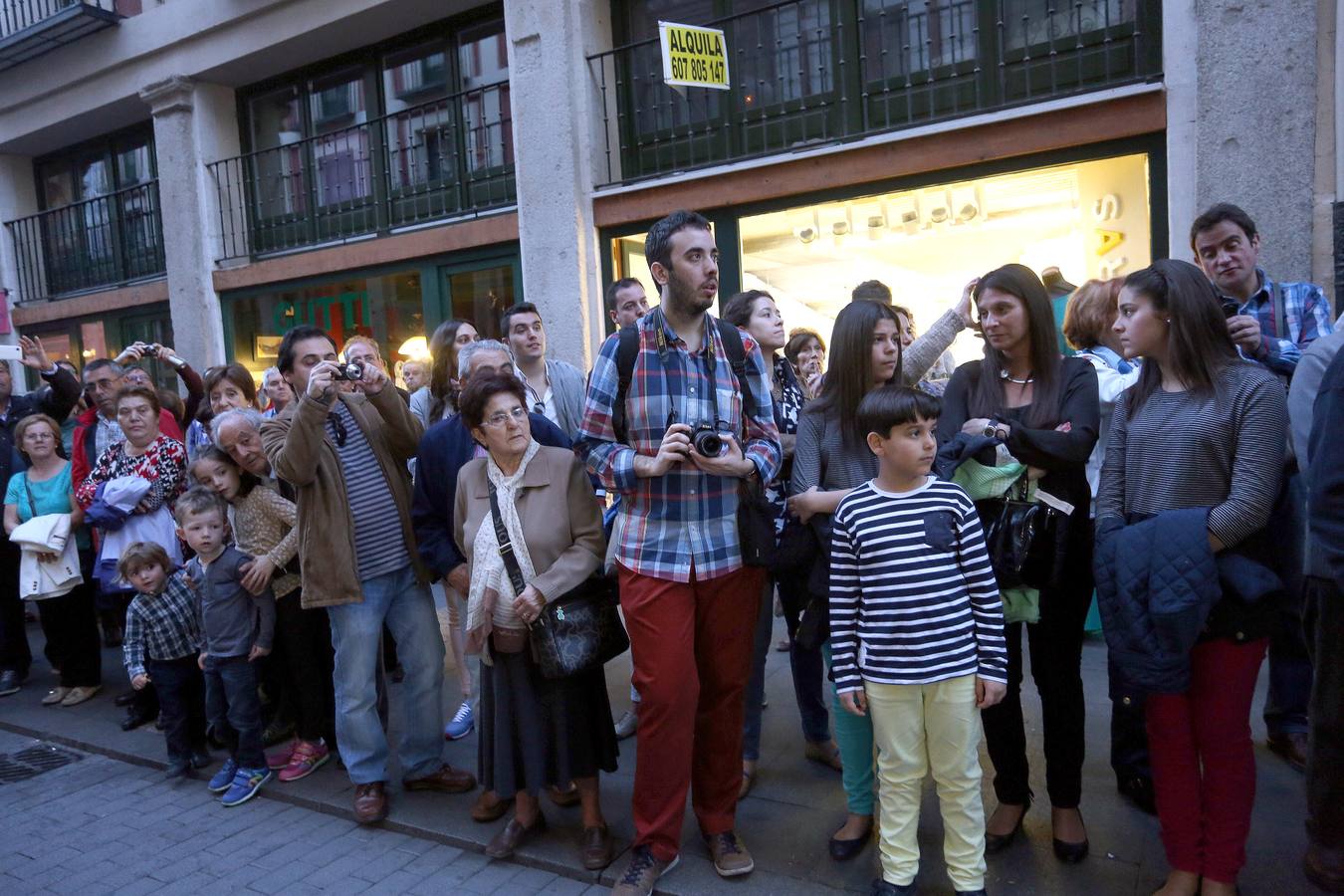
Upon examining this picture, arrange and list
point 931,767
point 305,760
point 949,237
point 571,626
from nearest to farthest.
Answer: point 931,767 < point 571,626 < point 305,760 < point 949,237

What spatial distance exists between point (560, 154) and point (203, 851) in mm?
6700

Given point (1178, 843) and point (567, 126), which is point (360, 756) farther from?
point (567, 126)

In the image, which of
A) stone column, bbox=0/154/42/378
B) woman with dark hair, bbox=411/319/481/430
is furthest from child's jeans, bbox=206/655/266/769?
stone column, bbox=0/154/42/378

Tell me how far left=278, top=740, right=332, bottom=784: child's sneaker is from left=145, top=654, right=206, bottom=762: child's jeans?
0.61 m

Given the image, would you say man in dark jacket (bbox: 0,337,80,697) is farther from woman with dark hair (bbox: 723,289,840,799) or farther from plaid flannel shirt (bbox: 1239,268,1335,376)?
plaid flannel shirt (bbox: 1239,268,1335,376)

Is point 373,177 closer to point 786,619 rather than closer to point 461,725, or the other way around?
point 461,725

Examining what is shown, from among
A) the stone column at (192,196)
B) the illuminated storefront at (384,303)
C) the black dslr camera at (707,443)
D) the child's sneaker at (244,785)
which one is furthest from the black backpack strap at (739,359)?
the stone column at (192,196)

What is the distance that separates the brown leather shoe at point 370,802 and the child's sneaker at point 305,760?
0.62 meters

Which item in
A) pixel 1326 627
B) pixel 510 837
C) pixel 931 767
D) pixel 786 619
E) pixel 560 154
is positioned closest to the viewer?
pixel 1326 627

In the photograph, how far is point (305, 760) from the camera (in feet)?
15.4

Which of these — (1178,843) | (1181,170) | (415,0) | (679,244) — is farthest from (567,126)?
(1178,843)

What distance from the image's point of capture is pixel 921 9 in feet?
24.6


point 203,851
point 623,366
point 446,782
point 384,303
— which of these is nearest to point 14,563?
point 203,851

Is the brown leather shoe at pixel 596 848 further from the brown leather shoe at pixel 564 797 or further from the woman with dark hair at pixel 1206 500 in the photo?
the woman with dark hair at pixel 1206 500
